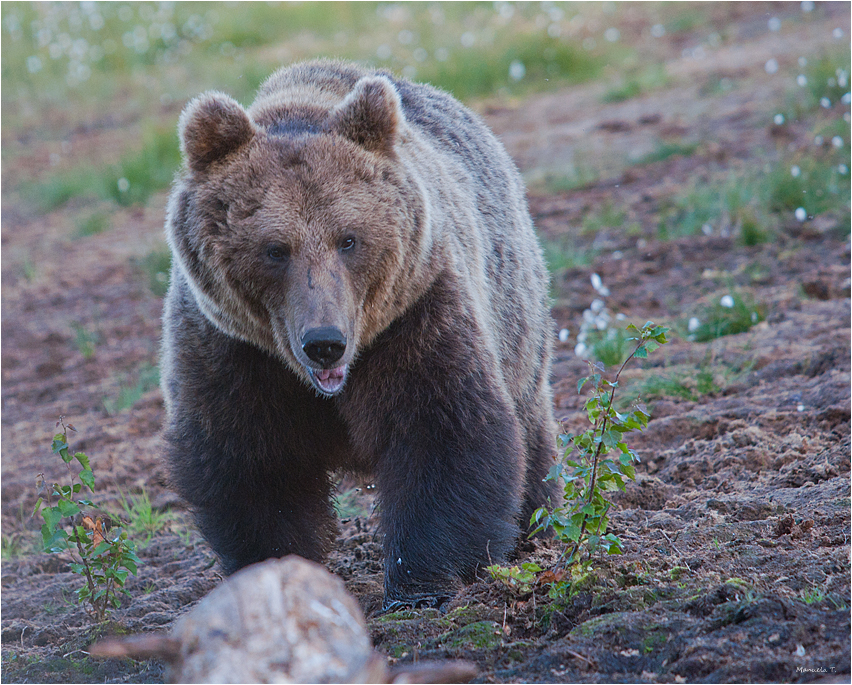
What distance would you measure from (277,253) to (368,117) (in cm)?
63

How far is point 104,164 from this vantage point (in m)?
11.6

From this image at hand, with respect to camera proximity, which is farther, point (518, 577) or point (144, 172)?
point (144, 172)

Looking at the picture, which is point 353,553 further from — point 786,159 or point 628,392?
point 786,159

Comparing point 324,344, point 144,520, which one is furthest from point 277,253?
point 144,520

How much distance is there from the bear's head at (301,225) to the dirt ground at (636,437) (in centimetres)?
103

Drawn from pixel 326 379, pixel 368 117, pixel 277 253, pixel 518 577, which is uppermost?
pixel 368 117

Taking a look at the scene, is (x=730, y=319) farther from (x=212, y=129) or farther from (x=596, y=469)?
(x=212, y=129)

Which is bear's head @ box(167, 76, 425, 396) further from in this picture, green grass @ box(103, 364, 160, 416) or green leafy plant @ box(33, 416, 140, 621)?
green grass @ box(103, 364, 160, 416)

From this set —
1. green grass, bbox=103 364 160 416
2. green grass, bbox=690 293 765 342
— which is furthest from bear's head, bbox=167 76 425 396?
green grass, bbox=103 364 160 416

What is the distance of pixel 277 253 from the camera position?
3.34 metres

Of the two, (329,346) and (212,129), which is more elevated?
(212,129)

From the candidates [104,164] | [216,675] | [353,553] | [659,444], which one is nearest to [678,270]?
[659,444]

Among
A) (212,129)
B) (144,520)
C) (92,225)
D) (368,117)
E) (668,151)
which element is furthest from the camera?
(92,225)

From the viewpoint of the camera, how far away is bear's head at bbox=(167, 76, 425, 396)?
3.31 meters
